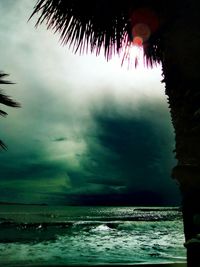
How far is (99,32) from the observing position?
4016 mm

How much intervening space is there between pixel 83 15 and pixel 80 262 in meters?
10.5

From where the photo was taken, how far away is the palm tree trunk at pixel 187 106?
2.18 meters

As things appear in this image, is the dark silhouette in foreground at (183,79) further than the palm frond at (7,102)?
No

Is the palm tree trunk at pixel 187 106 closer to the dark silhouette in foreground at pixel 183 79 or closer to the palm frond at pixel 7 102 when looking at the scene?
the dark silhouette in foreground at pixel 183 79

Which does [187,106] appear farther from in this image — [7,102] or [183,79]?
[7,102]

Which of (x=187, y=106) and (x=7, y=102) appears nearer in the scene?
(x=187, y=106)

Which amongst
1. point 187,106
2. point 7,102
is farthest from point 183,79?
point 7,102

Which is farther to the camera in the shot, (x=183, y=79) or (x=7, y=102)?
(x=7, y=102)

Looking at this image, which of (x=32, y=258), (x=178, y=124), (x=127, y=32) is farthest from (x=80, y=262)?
(x=178, y=124)

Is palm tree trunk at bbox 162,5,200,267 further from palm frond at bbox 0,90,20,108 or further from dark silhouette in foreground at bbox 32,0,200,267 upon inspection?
palm frond at bbox 0,90,20,108

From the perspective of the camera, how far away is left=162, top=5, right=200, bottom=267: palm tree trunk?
2.18 meters

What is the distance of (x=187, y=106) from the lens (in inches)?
92.6

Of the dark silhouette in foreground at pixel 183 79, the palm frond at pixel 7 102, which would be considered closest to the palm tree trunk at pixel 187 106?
the dark silhouette in foreground at pixel 183 79

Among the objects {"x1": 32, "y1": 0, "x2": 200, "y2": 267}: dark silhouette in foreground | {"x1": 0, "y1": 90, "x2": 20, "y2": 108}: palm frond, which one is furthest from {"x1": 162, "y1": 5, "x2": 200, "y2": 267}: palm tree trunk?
{"x1": 0, "y1": 90, "x2": 20, "y2": 108}: palm frond
